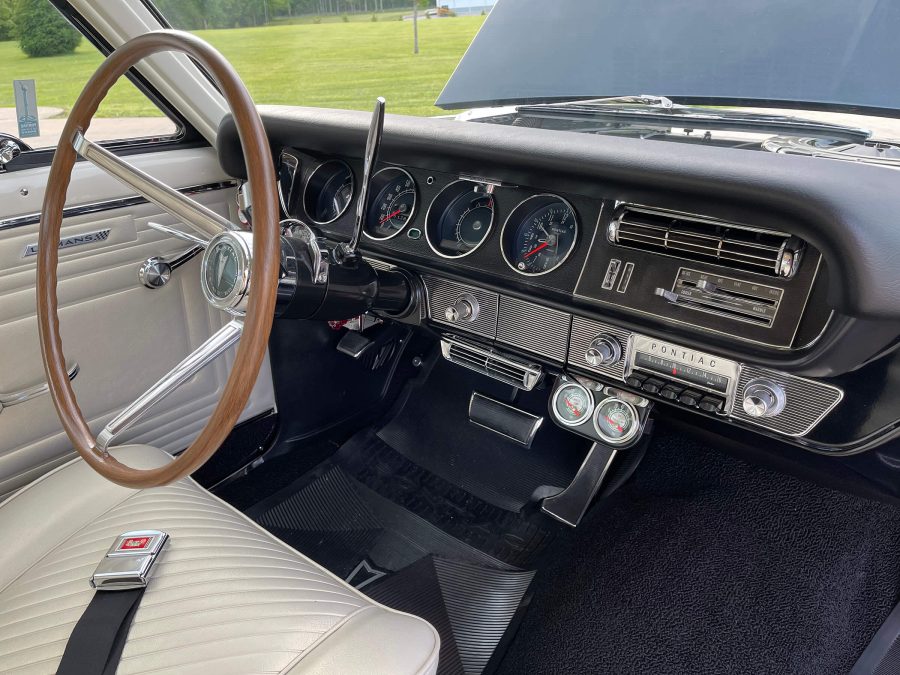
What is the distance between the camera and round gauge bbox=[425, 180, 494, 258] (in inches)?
66.3

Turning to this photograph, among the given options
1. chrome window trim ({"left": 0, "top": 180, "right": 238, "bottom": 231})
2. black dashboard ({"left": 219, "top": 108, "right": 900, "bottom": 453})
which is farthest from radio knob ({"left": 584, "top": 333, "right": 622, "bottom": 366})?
chrome window trim ({"left": 0, "top": 180, "right": 238, "bottom": 231})

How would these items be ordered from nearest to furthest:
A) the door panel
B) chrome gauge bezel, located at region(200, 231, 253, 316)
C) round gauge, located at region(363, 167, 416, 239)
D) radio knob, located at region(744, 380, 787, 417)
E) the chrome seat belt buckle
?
chrome gauge bezel, located at region(200, 231, 253, 316)
the chrome seat belt buckle
radio knob, located at region(744, 380, 787, 417)
the door panel
round gauge, located at region(363, 167, 416, 239)

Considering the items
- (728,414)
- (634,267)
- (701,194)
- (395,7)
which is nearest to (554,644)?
(728,414)

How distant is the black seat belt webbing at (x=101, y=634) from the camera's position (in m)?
1.09

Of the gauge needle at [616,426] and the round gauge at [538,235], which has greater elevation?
the round gauge at [538,235]

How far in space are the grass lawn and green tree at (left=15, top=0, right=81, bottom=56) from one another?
0.18 ft

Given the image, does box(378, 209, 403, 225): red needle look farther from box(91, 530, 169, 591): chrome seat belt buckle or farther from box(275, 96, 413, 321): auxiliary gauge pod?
box(91, 530, 169, 591): chrome seat belt buckle

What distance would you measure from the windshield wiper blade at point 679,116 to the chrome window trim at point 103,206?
98cm

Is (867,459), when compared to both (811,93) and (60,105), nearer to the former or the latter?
(811,93)

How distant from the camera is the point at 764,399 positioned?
4.44 feet

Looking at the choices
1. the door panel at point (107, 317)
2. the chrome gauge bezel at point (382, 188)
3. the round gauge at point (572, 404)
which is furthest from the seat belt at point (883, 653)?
the door panel at point (107, 317)

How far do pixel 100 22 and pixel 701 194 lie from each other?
154 cm

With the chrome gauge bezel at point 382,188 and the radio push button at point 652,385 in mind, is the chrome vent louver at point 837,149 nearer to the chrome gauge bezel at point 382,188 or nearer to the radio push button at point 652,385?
the radio push button at point 652,385

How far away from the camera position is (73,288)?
1.81 m
